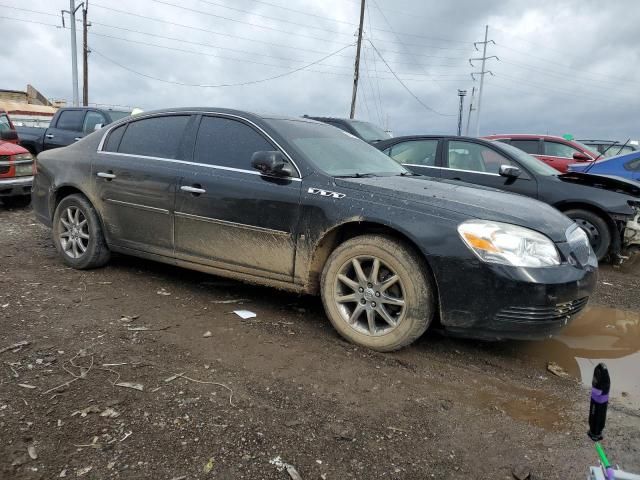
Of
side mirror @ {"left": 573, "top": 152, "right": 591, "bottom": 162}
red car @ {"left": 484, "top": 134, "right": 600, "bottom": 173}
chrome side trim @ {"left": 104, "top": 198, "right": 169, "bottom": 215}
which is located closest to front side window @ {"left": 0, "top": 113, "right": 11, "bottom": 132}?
chrome side trim @ {"left": 104, "top": 198, "right": 169, "bottom": 215}

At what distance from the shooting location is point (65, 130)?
36.9 ft

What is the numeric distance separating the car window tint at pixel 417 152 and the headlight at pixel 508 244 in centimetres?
413

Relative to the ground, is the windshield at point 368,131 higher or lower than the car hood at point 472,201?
higher

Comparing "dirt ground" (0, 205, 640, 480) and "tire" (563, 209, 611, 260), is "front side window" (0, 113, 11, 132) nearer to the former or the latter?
"dirt ground" (0, 205, 640, 480)

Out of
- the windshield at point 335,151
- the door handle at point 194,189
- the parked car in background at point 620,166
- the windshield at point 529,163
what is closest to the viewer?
the windshield at point 335,151

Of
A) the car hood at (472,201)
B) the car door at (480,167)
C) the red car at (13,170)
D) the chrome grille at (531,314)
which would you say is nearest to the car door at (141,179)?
the car hood at (472,201)

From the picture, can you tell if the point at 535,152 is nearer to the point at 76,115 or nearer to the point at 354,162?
the point at 354,162

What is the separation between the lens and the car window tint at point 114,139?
4.86m

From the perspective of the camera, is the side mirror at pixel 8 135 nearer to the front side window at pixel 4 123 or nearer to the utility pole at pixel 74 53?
the front side window at pixel 4 123

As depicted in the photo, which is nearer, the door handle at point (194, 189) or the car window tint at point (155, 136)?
the door handle at point (194, 189)

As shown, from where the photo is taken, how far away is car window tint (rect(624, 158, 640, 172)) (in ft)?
26.2

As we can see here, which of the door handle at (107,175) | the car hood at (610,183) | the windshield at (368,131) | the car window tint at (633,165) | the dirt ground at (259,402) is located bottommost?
the dirt ground at (259,402)

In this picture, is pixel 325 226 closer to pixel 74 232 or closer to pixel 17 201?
pixel 74 232

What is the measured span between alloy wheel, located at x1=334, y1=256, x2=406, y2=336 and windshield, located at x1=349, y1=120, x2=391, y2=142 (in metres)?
6.96
